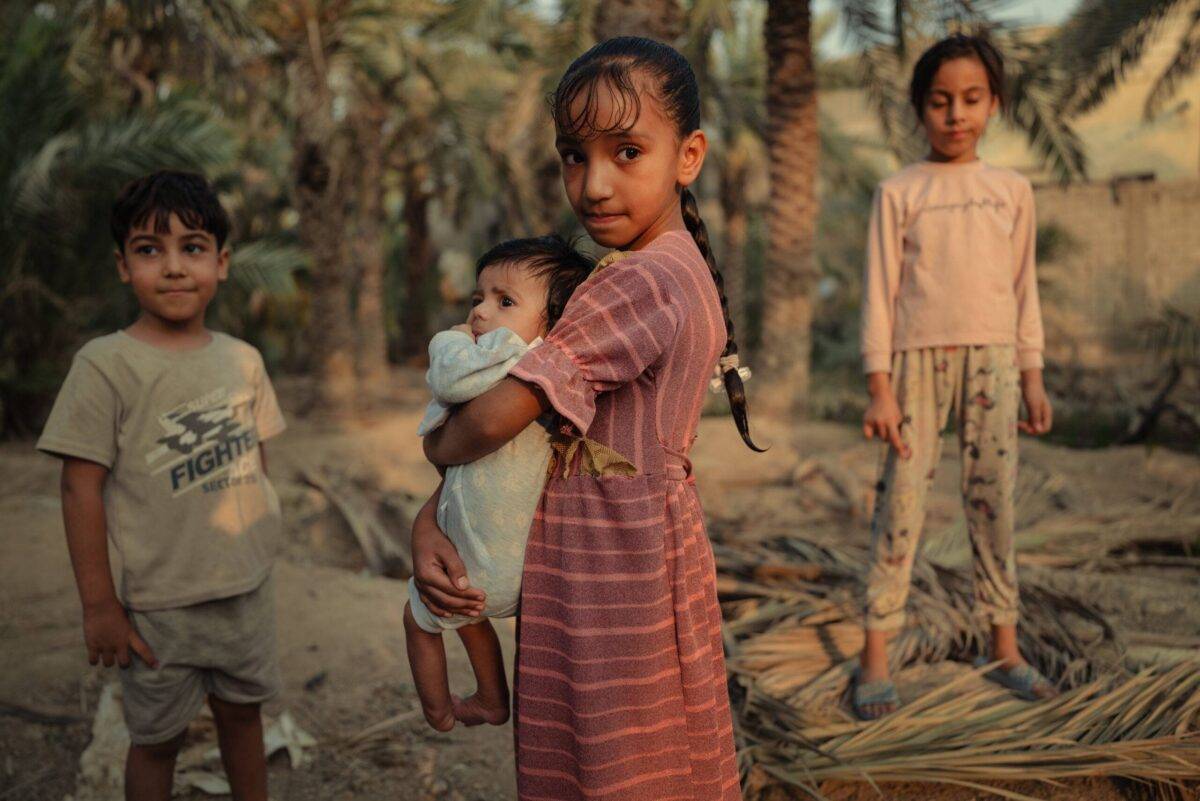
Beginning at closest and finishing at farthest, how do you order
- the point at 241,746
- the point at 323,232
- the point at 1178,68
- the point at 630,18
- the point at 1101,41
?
the point at 241,746 < the point at 630,18 < the point at 1101,41 < the point at 323,232 < the point at 1178,68

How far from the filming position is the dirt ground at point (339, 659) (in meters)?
2.76

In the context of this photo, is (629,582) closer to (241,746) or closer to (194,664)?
(194,664)

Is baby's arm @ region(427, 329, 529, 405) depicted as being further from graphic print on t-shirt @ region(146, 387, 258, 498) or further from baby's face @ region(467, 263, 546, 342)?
graphic print on t-shirt @ region(146, 387, 258, 498)

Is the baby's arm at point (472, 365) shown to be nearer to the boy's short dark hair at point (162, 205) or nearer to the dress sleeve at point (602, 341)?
the dress sleeve at point (602, 341)

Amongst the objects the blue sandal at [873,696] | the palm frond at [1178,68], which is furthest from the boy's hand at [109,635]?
the palm frond at [1178,68]

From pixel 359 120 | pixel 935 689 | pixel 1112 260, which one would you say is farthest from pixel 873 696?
pixel 1112 260

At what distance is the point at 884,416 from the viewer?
9.20 ft

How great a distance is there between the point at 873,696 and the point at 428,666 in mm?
1665

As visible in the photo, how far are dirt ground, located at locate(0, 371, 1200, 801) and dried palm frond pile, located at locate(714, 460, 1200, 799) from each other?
9 centimetres

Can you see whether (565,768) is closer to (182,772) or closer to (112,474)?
(112,474)

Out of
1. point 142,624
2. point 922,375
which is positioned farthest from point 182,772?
point 922,375

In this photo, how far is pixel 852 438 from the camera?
30.8 ft

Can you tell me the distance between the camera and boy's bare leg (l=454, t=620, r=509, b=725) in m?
1.58

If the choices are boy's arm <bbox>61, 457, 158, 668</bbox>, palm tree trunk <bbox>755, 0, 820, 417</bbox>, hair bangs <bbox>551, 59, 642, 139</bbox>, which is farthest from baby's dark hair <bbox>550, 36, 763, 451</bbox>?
palm tree trunk <bbox>755, 0, 820, 417</bbox>
